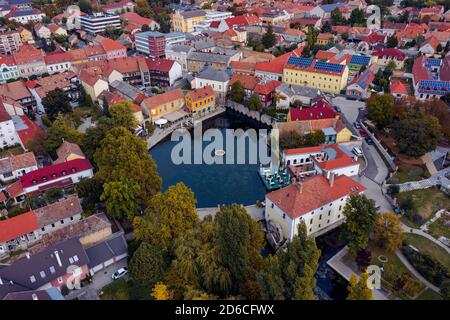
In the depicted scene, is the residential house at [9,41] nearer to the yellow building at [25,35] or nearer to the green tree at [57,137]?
the yellow building at [25,35]

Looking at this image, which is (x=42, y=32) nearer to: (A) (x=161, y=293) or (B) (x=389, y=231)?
(A) (x=161, y=293)

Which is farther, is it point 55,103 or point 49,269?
point 55,103

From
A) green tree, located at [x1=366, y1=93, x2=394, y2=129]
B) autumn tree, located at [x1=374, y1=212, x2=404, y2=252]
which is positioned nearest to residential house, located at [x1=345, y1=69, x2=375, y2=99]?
green tree, located at [x1=366, y1=93, x2=394, y2=129]

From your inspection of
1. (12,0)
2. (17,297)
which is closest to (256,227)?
(17,297)

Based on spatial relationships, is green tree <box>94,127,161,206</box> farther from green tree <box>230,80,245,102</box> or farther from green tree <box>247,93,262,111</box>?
green tree <box>230,80,245,102</box>

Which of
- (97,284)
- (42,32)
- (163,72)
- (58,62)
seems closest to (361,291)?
(97,284)

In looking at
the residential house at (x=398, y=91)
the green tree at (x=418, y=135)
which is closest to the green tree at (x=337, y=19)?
the residential house at (x=398, y=91)
